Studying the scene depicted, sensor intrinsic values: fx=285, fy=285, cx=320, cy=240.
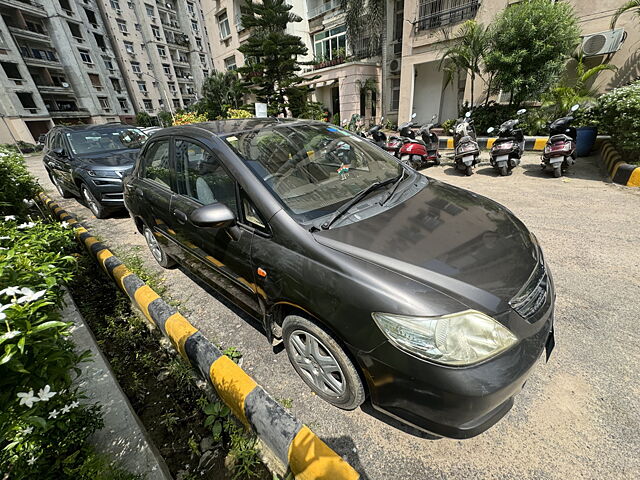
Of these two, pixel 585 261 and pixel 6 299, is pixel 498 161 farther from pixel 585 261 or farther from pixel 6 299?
pixel 6 299

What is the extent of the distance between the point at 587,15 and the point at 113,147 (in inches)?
585

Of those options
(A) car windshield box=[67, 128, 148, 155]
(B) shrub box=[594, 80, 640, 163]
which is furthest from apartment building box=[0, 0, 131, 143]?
(B) shrub box=[594, 80, 640, 163]

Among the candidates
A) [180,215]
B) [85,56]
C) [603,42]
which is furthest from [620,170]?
[85,56]

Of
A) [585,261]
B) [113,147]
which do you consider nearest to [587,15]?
[585,261]

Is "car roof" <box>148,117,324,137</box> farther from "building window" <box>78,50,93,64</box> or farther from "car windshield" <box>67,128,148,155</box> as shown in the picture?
"building window" <box>78,50,93,64</box>

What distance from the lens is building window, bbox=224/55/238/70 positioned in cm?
2303

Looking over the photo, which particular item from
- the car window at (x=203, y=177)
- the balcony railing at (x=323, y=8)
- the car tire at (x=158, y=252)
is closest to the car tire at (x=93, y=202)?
the car tire at (x=158, y=252)

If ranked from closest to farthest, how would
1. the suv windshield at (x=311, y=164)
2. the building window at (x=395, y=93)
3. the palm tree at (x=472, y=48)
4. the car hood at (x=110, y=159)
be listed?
the suv windshield at (x=311, y=164) → the car hood at (x=110, y=159) → the palm tree at (x=472, y=48) → the building window at (x=395, y=93)

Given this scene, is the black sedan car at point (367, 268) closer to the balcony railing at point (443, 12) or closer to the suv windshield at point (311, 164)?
the suv windshield at point (311, 164)

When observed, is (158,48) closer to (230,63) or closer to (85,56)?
(85,56)

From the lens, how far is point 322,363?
5.76 ft

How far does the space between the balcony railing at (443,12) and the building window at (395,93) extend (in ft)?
10.3

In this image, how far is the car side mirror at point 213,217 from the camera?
1.82m

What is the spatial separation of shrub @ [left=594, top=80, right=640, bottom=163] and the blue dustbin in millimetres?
Result: 1551
